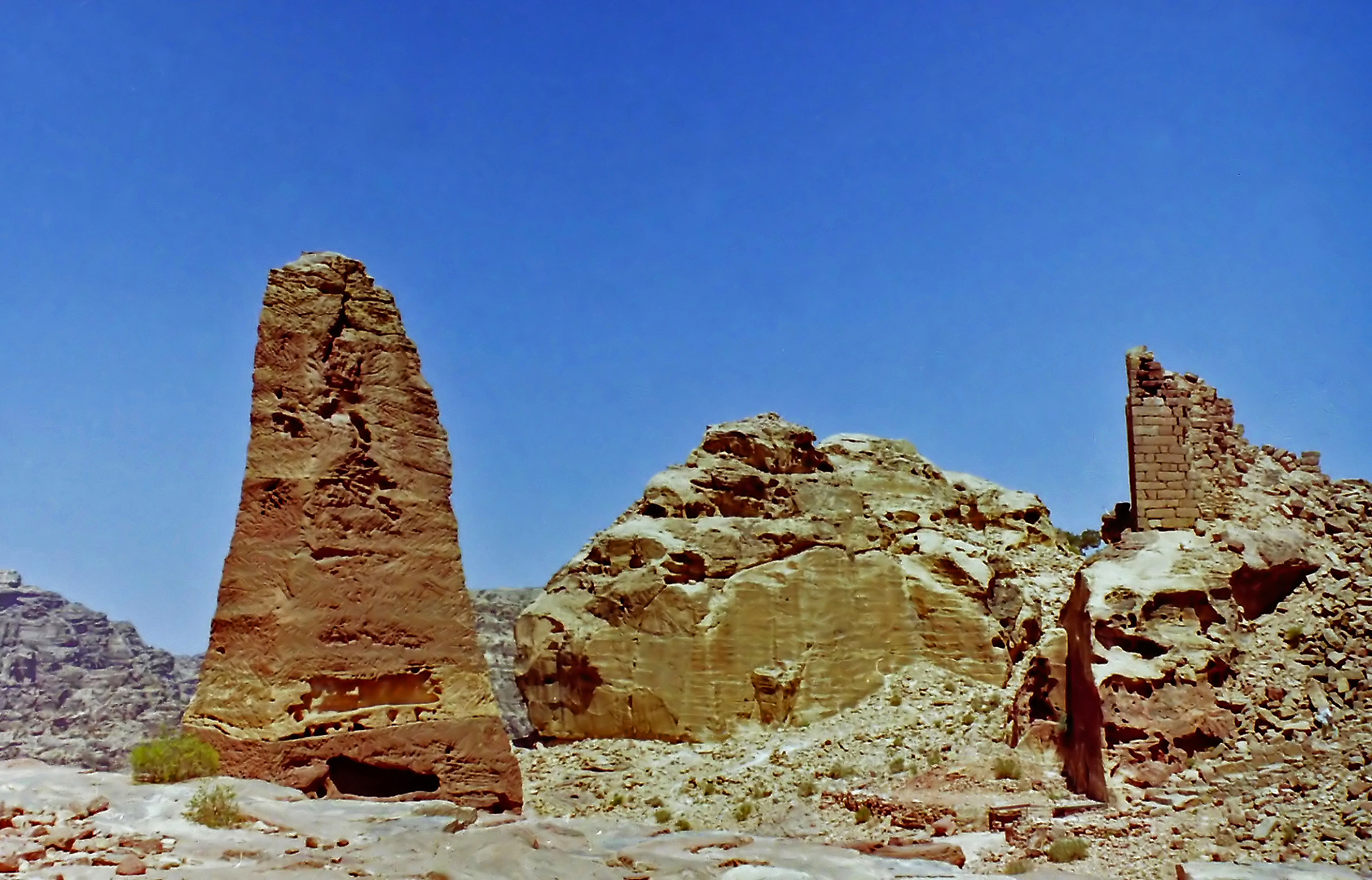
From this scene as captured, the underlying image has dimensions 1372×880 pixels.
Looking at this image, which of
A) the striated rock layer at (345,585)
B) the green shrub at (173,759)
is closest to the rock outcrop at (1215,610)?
the striated rock layer at (345,585)

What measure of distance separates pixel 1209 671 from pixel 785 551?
1271 centimetres

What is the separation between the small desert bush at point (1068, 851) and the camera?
11.3 metres

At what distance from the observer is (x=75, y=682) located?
5459 centimetres

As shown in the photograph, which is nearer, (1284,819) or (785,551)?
(1284,819)

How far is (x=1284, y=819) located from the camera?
35.0 feet

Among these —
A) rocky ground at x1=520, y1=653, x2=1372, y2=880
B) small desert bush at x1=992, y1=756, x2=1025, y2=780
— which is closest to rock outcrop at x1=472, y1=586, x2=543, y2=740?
rocky ground at x1=520, y1=653, x2=1372, y2=880

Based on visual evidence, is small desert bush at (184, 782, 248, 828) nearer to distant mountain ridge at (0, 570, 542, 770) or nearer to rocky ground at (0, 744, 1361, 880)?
rocky ground at (0, 744, 1361, 880)

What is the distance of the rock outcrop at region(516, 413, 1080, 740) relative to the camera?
23781mm

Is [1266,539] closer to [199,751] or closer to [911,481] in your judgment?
[199,751]

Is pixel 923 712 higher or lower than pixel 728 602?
lower

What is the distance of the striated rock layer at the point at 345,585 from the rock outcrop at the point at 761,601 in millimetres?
9844

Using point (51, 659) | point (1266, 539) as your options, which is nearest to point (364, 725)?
point (1266, 539)

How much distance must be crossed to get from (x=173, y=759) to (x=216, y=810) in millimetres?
2162

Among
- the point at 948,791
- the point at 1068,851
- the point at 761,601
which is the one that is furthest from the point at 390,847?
the point at 761,601
